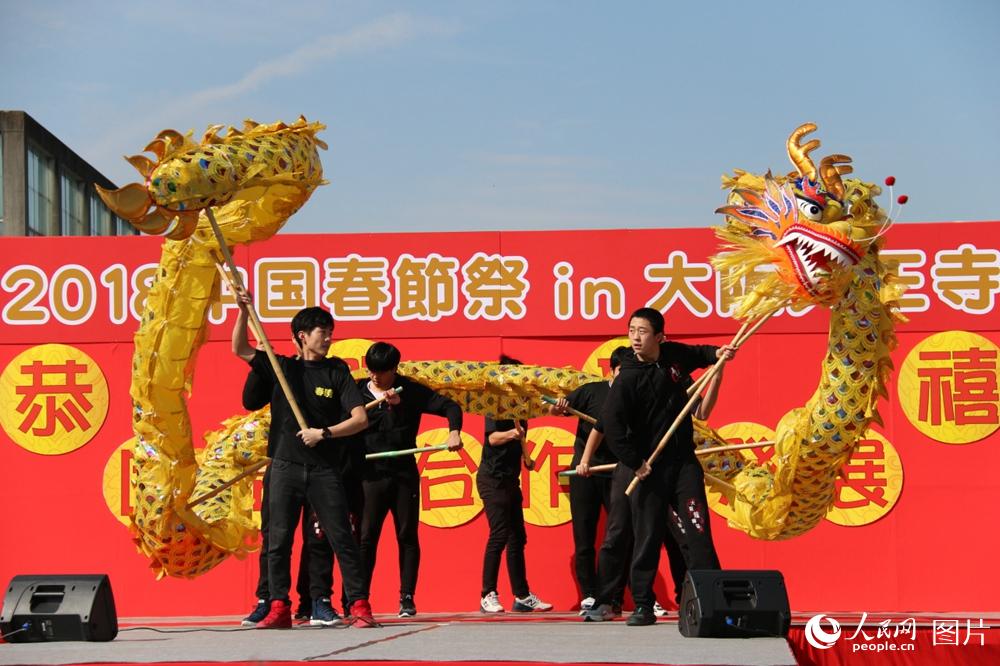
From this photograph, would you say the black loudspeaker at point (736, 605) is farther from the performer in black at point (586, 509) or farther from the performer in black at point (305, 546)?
the performer in black at point (586, 509)

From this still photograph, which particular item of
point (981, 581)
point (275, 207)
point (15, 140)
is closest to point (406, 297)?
point (275, 207)

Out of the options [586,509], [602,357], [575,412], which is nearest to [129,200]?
[575,412]

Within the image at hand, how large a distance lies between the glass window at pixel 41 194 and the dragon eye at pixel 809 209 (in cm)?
1084

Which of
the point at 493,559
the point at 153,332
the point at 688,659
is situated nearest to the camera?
the point at 688,659

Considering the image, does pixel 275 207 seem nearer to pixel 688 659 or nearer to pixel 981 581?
pixel 688 659

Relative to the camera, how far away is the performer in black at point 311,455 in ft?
→ 20.6

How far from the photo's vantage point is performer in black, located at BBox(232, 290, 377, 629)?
6.27 meters

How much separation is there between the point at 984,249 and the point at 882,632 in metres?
3.39

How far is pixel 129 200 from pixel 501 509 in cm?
297

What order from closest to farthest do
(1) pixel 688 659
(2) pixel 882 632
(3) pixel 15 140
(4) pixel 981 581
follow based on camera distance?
(1) pixel 688 659
(2) pixel 882 632
(4) pixel 981 581
(3) pixel 15 140

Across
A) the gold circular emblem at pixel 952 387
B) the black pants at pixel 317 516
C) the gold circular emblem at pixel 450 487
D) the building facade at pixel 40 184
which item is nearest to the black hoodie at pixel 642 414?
the black pants at pixel 317 516

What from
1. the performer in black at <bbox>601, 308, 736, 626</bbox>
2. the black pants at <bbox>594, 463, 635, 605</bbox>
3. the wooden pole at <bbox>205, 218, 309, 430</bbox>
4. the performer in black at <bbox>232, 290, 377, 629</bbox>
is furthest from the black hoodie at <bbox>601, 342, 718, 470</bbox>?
the wooden pole at <bbox>205, 218, 309, 430</bbox>

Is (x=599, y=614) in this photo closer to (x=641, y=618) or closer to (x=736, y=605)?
(x=641, y=618)

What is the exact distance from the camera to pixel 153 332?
6566 mm
